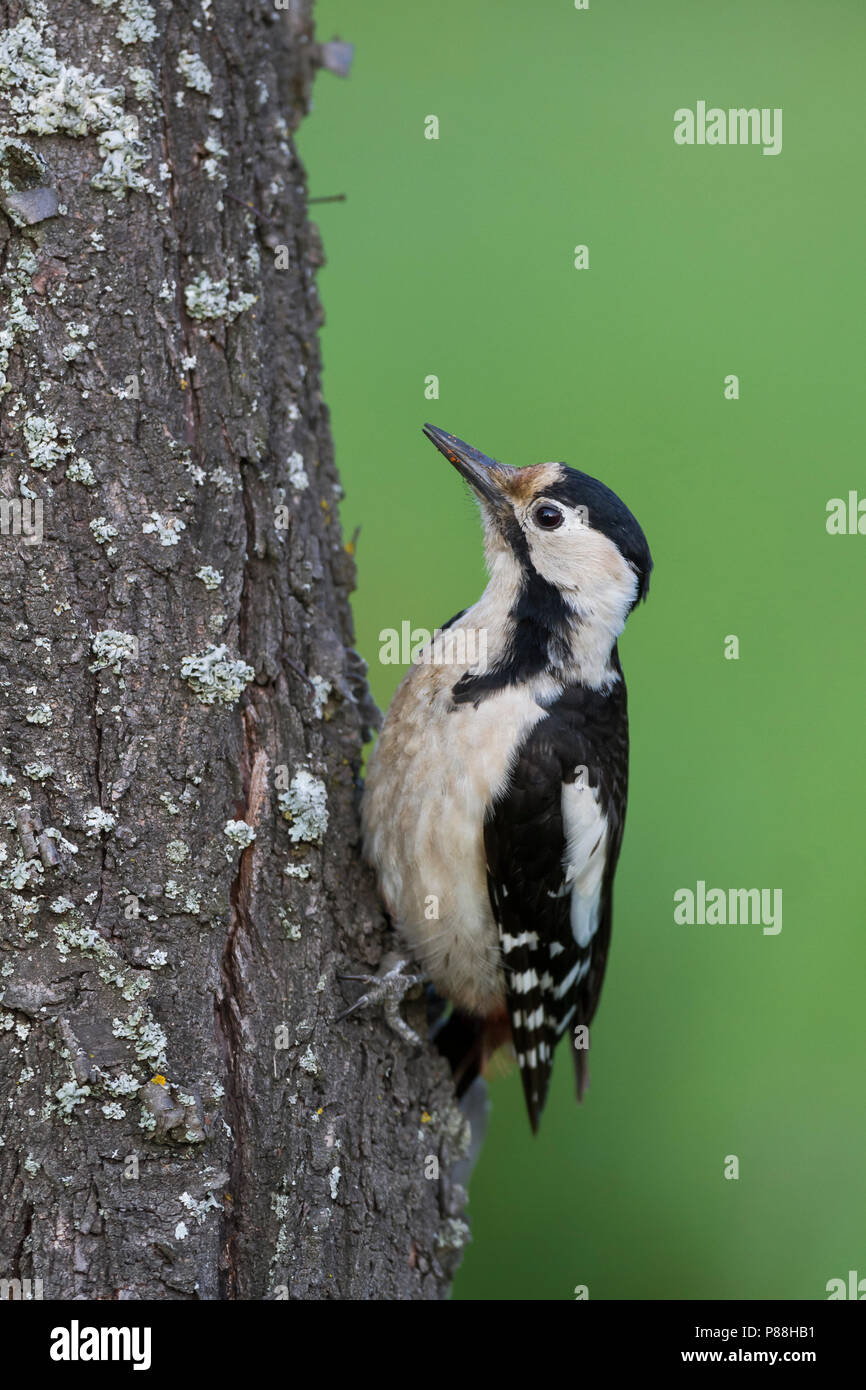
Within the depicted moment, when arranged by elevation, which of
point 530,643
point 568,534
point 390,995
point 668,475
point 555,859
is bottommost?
point 390,995

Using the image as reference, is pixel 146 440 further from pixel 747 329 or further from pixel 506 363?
pixel 747 329

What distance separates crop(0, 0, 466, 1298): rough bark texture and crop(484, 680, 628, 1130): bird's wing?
0.48 meters

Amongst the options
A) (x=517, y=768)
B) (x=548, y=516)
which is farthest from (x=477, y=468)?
(x=517, y=768)

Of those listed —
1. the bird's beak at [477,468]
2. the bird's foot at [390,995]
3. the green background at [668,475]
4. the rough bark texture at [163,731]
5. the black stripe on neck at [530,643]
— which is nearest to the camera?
the rough bark texture at [163,731]

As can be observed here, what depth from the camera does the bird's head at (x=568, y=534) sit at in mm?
2760

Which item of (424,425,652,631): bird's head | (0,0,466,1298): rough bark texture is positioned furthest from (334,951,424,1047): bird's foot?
(424,425,652,631): bird's head

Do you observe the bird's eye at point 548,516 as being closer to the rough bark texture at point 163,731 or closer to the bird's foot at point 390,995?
the rough bark texture at point 163,731

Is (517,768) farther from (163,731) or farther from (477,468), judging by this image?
(163,731)

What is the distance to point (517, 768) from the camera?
2672mm

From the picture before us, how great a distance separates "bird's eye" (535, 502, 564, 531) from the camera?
280 cm

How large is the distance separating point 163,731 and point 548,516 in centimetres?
112

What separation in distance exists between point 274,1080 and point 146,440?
1199mm

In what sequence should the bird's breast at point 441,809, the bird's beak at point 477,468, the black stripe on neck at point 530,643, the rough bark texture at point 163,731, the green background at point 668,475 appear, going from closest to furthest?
the rough bark texture at point 163,731, the bird's breast at point 441,809, the black stripe on neck at point 530,643, the bird's beak at point 477,468, the green background at point 668,475

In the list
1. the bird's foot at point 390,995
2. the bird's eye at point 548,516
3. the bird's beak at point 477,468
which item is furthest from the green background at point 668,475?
the bird's foot at point 390,995
